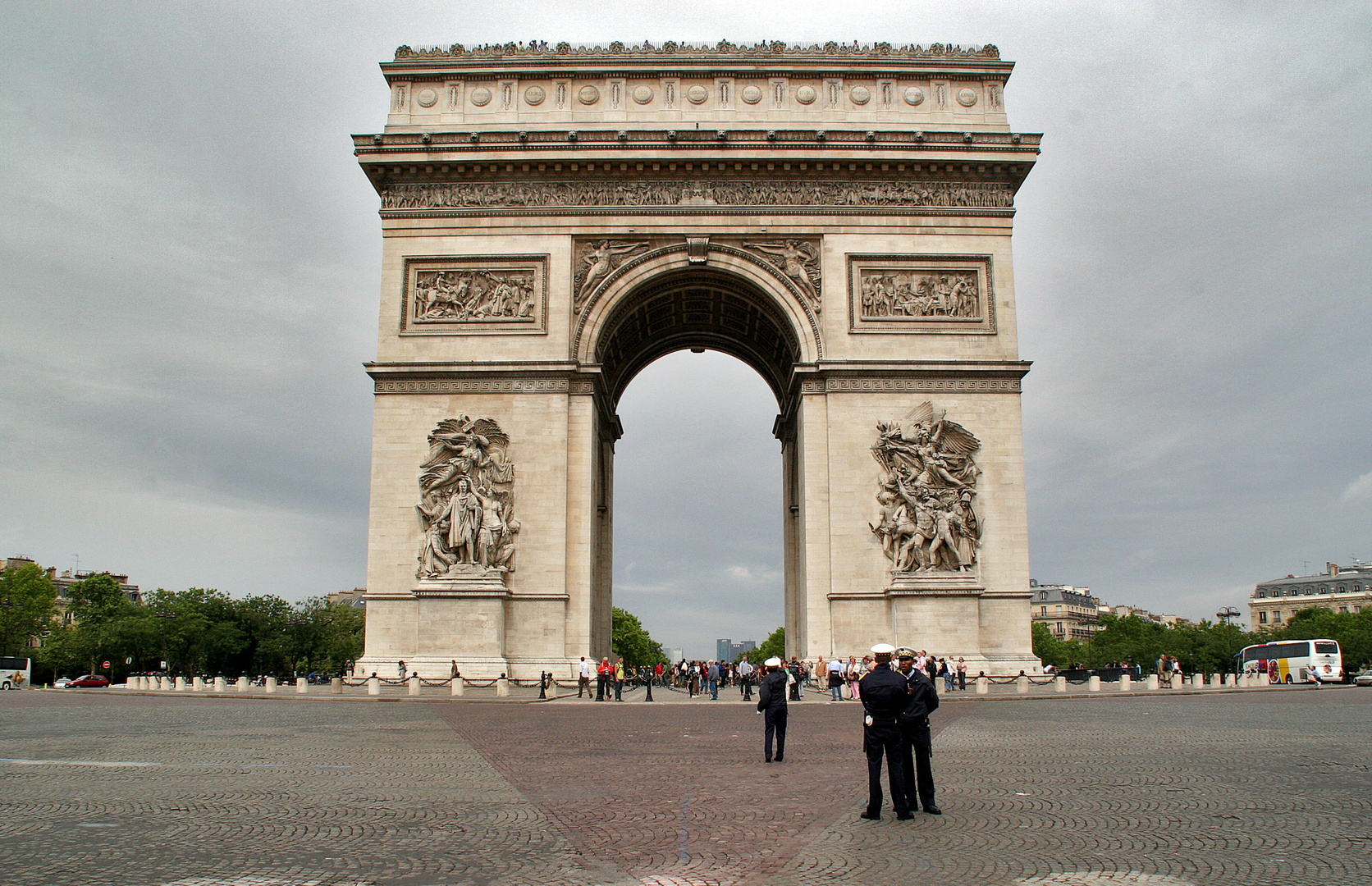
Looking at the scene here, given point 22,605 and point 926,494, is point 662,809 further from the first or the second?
point 22,605

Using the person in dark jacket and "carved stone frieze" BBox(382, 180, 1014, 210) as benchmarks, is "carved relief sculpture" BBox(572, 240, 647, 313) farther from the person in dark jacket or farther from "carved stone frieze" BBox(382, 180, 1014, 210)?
the person in dark jacket

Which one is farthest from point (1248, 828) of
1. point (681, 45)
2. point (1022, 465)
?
point (681, 45)

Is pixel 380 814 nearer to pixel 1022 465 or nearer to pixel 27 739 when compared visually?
pixel 27 739

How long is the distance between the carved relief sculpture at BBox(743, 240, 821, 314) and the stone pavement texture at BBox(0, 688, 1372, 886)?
18832 millimetres

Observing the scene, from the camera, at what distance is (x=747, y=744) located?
13789mm

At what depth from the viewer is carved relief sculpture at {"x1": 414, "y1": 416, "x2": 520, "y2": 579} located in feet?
96.8

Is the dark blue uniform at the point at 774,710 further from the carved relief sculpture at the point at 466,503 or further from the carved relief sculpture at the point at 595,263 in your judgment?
the carved relief sculpture at the point at 595,263

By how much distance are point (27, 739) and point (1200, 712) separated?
19344 mm

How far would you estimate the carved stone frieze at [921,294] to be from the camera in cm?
3169

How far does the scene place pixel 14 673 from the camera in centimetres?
5981

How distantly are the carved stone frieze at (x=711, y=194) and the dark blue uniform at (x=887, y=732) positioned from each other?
85.8 feet

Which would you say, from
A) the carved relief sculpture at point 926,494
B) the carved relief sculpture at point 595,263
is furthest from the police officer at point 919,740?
the carved relief sculpture at point 595,263

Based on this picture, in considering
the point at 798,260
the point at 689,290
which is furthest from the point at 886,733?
the point at 689,290

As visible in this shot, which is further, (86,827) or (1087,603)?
(1087,603)
